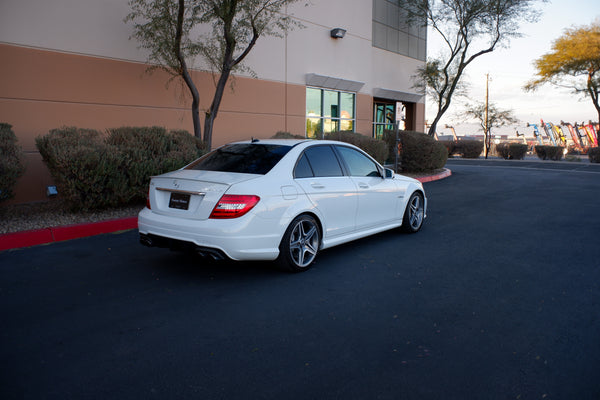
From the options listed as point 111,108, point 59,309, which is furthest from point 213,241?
point 111,108

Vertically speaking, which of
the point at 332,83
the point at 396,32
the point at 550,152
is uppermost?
the point at 396,32

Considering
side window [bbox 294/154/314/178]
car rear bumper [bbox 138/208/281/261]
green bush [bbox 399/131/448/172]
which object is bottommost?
car rear bumper [bbox 138/208/281/261]

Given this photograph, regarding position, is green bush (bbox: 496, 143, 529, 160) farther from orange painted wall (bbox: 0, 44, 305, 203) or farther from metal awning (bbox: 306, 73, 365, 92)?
orange painted wall (bbox: 0, 44, 305, 203)

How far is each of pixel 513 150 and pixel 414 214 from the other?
29.3m

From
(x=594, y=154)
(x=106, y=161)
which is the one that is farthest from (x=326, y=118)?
(x=594, y=154)

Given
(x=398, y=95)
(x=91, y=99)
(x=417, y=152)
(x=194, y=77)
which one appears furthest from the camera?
(x=398, y=95)

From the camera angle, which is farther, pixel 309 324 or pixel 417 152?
pixel 417 152

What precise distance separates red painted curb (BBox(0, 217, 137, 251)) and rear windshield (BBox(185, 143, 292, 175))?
250 centimetres

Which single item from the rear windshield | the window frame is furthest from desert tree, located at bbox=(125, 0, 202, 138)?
the window frame

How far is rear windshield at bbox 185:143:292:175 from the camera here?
5.18m

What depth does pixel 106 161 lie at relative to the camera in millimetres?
7578

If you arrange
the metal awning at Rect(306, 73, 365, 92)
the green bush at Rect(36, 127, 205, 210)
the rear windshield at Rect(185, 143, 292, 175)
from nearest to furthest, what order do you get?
the rear windshield at Rect(185, 143, 292, 175) < the green bush at Rect(36, 127, 205, 210) < the metal awning at Rect(306, 73, 365, 92)

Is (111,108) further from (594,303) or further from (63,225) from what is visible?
(594,303)

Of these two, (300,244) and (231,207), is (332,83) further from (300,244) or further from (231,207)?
(231,207)
